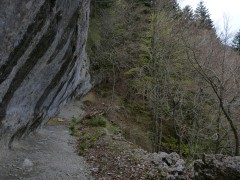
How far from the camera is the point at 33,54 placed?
21.3 ft

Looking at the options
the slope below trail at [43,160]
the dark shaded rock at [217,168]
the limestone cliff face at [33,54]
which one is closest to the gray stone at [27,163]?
the slope below trail at [43,160]

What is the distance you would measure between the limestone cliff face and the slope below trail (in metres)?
0.51

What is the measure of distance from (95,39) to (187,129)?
8713 mm

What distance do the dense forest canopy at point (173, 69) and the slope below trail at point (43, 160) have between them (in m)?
7.10

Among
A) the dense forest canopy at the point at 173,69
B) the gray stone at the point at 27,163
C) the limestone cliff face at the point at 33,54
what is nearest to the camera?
the limestone cliff face at the point at 33,54

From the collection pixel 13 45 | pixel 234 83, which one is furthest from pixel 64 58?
pixel 234 83

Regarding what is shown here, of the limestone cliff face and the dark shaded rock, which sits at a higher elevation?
the limestone cliff face

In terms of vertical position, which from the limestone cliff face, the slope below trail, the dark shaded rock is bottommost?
the slope below trail

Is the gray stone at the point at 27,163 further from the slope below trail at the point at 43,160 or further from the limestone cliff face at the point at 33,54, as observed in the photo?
the limestone cliff face at the point at 33,54

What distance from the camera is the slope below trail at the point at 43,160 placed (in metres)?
7.59

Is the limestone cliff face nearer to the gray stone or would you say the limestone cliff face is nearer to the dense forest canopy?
the gray stone

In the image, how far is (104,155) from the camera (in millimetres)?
9375

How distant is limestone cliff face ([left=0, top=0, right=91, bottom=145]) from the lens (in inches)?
204

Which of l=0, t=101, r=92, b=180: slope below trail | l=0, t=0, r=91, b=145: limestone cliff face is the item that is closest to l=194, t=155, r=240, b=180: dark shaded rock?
l=0, t=101, r=92, b=180: slope below trail
